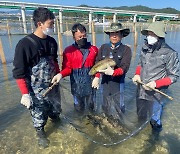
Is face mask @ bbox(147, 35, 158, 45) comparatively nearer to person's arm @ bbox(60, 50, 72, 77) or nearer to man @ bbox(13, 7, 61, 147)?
person's arm @ bbox(60, 50, 72, 77)

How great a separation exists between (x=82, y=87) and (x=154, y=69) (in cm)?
169

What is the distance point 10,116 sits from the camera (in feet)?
18.8

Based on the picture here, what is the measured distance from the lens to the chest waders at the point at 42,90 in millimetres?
3579

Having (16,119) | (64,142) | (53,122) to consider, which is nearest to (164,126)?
(64,142)

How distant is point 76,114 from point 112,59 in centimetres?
167

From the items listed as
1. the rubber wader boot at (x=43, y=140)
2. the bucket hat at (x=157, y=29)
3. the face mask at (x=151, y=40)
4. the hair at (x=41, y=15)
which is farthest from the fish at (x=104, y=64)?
the rubber wader boot at (x=43, y=140)

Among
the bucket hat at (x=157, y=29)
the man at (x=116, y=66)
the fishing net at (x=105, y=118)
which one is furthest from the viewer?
the fishing net at (x=105, y=118)

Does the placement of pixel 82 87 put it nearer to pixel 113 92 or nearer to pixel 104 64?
pixel 113 92

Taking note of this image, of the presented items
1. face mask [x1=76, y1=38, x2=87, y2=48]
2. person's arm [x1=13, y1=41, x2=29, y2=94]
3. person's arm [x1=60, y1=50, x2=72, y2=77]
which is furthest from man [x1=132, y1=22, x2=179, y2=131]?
person's arm [x1=13, y1=41, x2=29, y2=94]

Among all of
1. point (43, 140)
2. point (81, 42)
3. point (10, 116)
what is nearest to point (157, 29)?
point (81, 42)

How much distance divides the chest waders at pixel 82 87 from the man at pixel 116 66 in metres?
0.27

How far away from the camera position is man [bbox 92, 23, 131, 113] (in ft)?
12.4

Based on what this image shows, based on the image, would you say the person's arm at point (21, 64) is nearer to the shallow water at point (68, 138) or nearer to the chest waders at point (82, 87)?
the chest waders at point (82, 87)

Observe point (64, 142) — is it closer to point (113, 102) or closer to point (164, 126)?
point (113, 102)
